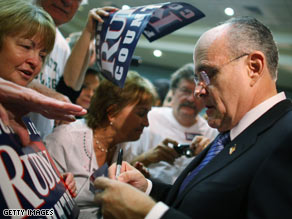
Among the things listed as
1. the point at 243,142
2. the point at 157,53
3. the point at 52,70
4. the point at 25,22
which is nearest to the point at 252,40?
the point at 243,142

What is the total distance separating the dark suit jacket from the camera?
0.85 m

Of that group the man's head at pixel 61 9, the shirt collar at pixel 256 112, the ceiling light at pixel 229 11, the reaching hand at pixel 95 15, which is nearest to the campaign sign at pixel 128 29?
the reaching hand at pixel 95 15

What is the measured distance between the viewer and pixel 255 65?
116cm

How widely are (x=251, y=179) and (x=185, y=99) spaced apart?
1.57m

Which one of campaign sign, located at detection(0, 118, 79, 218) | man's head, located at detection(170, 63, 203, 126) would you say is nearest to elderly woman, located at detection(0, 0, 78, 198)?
campaign sign, located at detection(0, 118, 79, 218)

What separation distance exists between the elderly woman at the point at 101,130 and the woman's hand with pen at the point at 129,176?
0.28 m

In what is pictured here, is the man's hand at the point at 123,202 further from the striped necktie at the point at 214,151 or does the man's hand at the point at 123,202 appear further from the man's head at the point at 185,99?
the man's head at the point at 185,99

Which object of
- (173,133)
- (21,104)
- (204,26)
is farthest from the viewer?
(173,133)

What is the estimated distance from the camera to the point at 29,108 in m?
0.82

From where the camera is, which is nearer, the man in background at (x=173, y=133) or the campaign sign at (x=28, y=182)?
the campaign sign at (x=28, y=182)

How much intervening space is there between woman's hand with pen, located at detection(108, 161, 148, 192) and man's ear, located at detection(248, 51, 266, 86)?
21.9 inches

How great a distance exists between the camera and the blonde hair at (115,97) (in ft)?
6.05

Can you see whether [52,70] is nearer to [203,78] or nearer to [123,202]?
[203,78]

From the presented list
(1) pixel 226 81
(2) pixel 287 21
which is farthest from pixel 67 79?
(2) pixel 287 21
